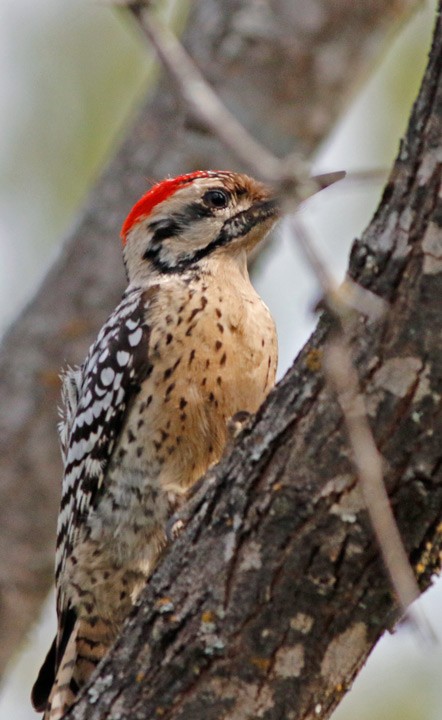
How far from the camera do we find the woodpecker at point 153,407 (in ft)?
17.0

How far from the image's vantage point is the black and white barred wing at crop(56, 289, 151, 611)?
5418mm

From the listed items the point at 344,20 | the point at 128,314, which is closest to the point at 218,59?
the point at 344,20

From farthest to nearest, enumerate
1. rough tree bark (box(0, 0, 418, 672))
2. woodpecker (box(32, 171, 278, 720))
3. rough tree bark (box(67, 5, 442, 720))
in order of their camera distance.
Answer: rough tree bark (box(0, 0, 418, 672)) → woodpecker (box(32, 171, 278, 720)) → rough tree bark (box(67, 5, 442, 720))

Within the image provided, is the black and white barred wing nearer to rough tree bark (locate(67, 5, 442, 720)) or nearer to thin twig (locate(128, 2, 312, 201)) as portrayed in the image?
rough tree bark (locate(67, 5, 442, 720))

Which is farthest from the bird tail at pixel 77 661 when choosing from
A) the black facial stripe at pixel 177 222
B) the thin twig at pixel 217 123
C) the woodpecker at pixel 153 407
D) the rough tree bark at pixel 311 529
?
the thin twig at pixel 217 123

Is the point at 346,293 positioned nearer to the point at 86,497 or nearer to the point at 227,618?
the point at 227,618

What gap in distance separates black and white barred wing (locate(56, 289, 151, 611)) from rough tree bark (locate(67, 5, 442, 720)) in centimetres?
146

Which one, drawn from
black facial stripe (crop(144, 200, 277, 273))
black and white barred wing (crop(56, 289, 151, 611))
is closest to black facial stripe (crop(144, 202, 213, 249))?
black facial stripe (crop(144, 200, 277, 273))

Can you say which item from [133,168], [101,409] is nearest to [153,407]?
[101,409]

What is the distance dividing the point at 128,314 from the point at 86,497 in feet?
3.11

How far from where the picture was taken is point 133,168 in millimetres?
8375

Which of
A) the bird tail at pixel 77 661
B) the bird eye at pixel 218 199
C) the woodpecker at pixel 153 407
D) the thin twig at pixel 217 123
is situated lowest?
the thin twig at pixel 217 123

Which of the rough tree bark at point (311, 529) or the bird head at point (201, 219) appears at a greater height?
the bird head at point (201, 219)

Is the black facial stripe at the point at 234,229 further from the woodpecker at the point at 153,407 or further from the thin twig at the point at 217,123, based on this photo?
the thin twig at the point at 217,123
